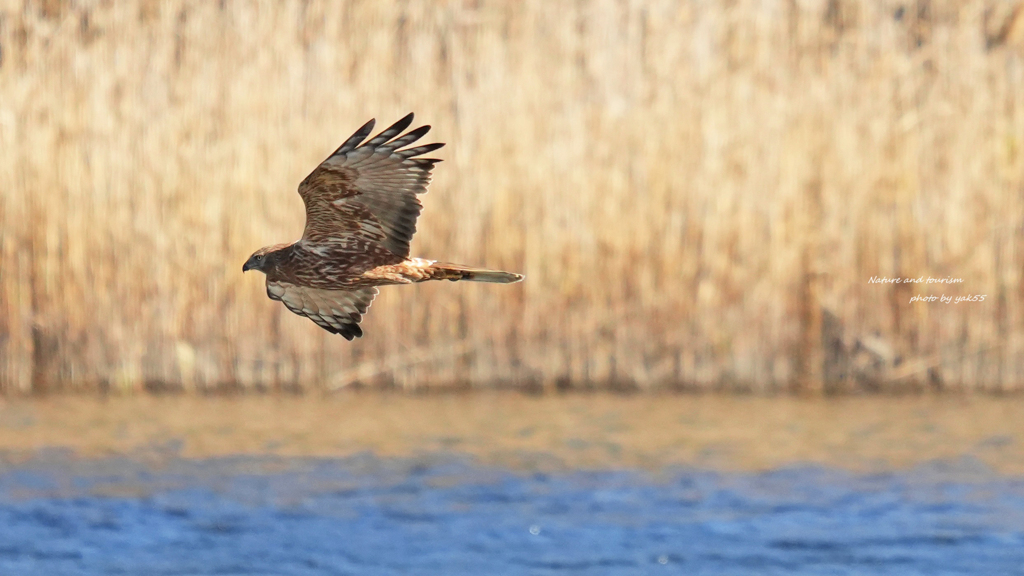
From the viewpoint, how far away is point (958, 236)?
8375 mm

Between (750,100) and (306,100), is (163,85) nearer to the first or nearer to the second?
(306,100)

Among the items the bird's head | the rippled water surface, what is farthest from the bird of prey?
the rippled water surface

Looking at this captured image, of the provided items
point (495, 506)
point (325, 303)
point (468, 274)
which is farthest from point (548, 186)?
point (468, 274)

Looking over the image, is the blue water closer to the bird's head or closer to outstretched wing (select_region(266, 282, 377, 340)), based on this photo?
outstretched wing (select_region(266, 282, 377, 340))

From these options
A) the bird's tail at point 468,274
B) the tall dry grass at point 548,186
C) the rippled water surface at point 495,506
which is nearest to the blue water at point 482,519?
the rippled water surface at point 495,506

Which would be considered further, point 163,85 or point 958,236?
point 958,236

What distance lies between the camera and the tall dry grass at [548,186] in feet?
25.5

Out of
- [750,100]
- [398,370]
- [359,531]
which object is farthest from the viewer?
[398,370]

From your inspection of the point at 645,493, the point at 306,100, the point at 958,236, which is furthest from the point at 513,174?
the point at 958,236

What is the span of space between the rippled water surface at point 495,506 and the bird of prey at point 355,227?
3.18 metres

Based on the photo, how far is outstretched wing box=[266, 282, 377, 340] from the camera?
408cm

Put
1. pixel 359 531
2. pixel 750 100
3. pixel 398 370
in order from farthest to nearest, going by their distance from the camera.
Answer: pixel 398 370 → pixel 750 100 → pixel 359 531

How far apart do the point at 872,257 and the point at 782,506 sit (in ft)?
5.01

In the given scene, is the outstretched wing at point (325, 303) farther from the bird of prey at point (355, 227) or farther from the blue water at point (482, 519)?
the blue water at point (482, 519)
